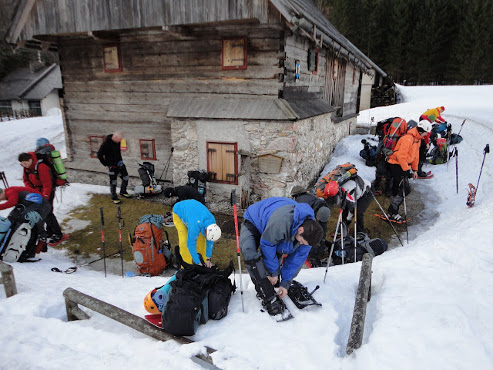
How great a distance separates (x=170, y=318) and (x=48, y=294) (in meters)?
2.32

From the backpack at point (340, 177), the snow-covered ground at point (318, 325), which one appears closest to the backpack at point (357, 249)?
the snow-covered ground at point (318, 325)

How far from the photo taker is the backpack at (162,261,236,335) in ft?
10.8

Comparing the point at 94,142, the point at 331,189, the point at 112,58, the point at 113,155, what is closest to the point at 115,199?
the point at 113,155

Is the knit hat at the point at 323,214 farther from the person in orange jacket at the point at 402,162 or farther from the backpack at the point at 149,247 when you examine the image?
the person in orange jacket at the point at 402,162

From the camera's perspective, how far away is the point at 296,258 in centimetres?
379

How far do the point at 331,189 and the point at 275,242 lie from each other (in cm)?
282

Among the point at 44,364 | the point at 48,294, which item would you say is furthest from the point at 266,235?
the point at 48,294

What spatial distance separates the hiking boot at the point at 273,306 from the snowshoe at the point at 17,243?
4.90 meters

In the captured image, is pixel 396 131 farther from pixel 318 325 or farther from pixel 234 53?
pixel 318 325

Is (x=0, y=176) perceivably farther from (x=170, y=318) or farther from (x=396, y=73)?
(x=396, y=73)

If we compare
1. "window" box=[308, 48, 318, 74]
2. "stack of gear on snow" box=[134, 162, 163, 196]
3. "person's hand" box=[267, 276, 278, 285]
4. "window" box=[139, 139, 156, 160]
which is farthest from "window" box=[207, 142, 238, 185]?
"person's hand" box=[267, 276, 278, 285]

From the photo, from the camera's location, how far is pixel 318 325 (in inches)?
137

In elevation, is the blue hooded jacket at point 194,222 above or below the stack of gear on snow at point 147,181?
above

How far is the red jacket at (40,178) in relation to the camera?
7047 millimetres
